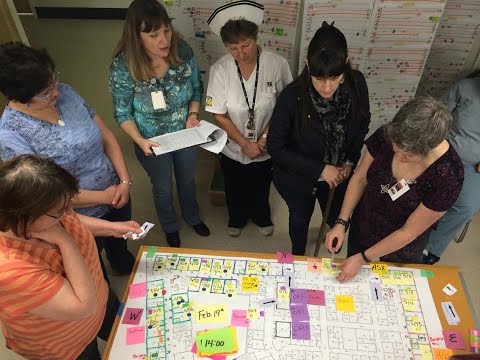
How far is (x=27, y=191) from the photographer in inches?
43.6

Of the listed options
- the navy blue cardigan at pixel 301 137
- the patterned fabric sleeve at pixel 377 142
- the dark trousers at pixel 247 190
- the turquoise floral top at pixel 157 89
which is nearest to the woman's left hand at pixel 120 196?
the turquoise floral top at pixel 157 89

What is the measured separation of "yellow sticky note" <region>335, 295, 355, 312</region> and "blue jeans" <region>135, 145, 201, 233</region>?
1318 millimetres

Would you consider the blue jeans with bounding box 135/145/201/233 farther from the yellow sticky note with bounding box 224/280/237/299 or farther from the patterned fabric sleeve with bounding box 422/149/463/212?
the patterned fabric sleeve with bounding box 422/149/463/212

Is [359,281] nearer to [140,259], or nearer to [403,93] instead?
[140,259]

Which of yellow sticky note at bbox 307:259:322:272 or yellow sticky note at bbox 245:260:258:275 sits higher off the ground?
yellow sticky note at bbox 307:259:322:272

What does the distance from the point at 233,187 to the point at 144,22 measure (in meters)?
1.25

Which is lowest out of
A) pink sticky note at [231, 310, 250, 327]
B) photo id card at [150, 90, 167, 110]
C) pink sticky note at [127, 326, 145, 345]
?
pink sticky note at [127, 326, 145, 345]

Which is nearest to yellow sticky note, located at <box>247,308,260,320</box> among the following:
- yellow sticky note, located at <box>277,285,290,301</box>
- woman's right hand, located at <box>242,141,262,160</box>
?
yellow sticky note, located at <box>277,285,290,301</box>

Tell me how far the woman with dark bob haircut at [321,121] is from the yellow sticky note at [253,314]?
0.77m

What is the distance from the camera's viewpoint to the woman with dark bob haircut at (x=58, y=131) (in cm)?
157

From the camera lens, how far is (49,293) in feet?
3.91

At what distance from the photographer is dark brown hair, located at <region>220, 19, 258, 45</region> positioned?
1990mm

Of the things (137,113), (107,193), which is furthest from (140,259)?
(137,113)

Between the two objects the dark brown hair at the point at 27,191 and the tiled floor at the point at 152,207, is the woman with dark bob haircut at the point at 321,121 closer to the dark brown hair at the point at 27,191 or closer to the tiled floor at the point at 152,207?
the tiled floor at the point at 152,207
